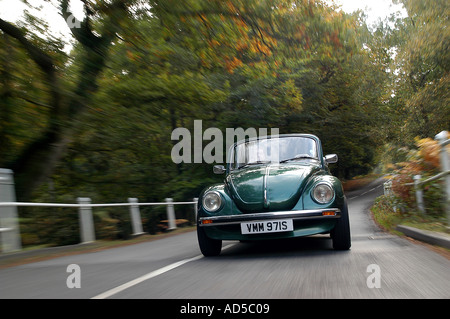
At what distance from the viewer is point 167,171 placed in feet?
60.2

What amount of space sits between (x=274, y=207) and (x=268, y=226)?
263 millimetres

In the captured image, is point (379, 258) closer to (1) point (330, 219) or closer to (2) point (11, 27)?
(1) point (330, 219)

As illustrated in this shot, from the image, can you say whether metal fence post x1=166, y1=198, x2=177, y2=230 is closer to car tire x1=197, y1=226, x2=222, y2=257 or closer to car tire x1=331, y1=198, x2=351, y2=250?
car tire x1=197, y1=226, x2=222, y2=257

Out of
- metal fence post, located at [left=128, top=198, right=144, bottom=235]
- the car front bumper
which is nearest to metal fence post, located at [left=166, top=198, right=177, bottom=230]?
metal fence post, located at [left=128, top=198, right=144, bottom=235]

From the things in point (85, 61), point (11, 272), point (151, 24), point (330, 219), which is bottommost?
point (11, 272)

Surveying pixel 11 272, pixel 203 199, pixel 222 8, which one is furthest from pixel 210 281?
pixel 222 8

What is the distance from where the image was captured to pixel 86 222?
9.01m

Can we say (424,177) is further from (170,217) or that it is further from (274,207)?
(170,217)

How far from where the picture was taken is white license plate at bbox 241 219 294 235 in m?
5.41

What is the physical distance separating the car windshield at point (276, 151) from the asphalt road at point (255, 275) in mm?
1482

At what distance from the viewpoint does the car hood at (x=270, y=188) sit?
5.59 metres

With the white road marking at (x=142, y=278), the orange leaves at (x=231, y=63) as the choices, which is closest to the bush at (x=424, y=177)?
the white road marking at (x=142, y=278)

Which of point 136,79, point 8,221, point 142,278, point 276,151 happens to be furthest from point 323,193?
point 136,79
